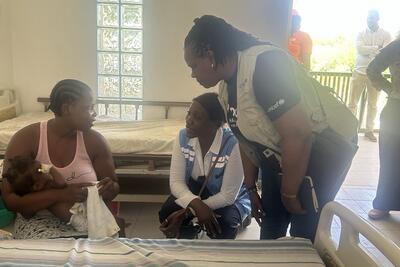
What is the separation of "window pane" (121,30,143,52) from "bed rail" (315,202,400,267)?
9.42ft

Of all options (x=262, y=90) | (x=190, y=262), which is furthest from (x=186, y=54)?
(x=190, y=262)

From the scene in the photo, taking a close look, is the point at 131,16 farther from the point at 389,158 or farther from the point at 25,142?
the point at 389,158

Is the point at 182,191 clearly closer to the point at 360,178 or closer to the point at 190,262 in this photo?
the point at 190,262

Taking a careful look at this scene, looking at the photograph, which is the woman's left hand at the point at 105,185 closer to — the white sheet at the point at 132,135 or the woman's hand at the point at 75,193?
the woman's hand at the point at 75,193

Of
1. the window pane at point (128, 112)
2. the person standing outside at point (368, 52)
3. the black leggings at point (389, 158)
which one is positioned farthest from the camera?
the person standing outside at point (368, 52)

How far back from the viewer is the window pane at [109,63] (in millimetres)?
3719

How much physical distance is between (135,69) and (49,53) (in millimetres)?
811

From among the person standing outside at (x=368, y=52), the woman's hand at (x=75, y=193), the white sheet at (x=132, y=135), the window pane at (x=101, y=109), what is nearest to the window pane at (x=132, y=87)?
the window pane at (x=101, y=109)

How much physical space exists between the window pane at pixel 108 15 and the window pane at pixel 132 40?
0.44 ft

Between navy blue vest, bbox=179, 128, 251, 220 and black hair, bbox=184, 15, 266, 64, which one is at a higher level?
black hair, bbox=184, 15, 266, 64

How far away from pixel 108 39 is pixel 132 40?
23 cm

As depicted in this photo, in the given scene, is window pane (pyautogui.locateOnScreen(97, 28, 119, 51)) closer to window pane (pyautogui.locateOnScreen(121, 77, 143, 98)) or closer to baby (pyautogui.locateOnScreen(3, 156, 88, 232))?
window pane (pyautogui.locateOnScreen(121, 77, 143, 98))

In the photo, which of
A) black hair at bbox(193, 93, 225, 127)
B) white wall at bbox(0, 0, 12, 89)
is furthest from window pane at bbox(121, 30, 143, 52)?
black hair at bbox(193, 93, 225, 127)

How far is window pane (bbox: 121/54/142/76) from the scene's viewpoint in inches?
146
